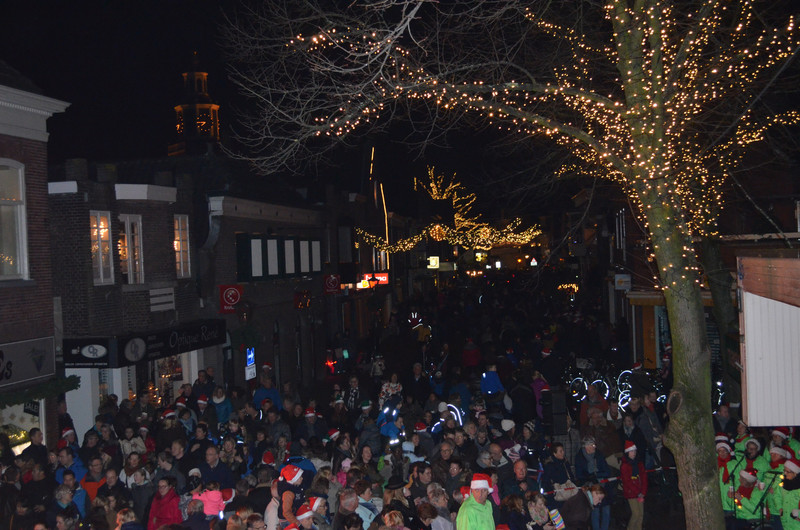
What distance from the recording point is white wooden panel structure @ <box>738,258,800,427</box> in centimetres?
777

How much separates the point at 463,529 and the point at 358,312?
30470 mm

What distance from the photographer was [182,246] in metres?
20.4

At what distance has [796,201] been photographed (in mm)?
20516

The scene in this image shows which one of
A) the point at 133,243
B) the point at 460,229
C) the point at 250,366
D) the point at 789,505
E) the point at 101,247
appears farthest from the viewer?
the point at 460,229

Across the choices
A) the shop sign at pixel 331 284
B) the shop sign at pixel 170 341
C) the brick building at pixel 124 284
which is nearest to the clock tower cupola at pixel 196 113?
the shop sign at pixel 331 284

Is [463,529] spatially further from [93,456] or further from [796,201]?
[796,201]

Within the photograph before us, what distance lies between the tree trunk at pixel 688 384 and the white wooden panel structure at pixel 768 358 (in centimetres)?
63

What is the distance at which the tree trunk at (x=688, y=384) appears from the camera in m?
8.45

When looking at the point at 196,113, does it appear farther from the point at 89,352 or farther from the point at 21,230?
the point at 21,230

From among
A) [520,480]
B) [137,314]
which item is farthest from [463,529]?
[137,314]

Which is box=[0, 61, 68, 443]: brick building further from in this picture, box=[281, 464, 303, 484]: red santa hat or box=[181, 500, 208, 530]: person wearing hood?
box=[281, 464, 303, 484]: red santa hat

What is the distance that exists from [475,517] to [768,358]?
3.50 meters

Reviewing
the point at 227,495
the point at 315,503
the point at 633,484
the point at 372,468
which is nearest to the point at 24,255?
the point at 227,495

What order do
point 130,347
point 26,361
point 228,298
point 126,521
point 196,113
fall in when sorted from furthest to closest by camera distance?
point 196,113
point 228,298
point 130,347
point 26,361
point 126,521
